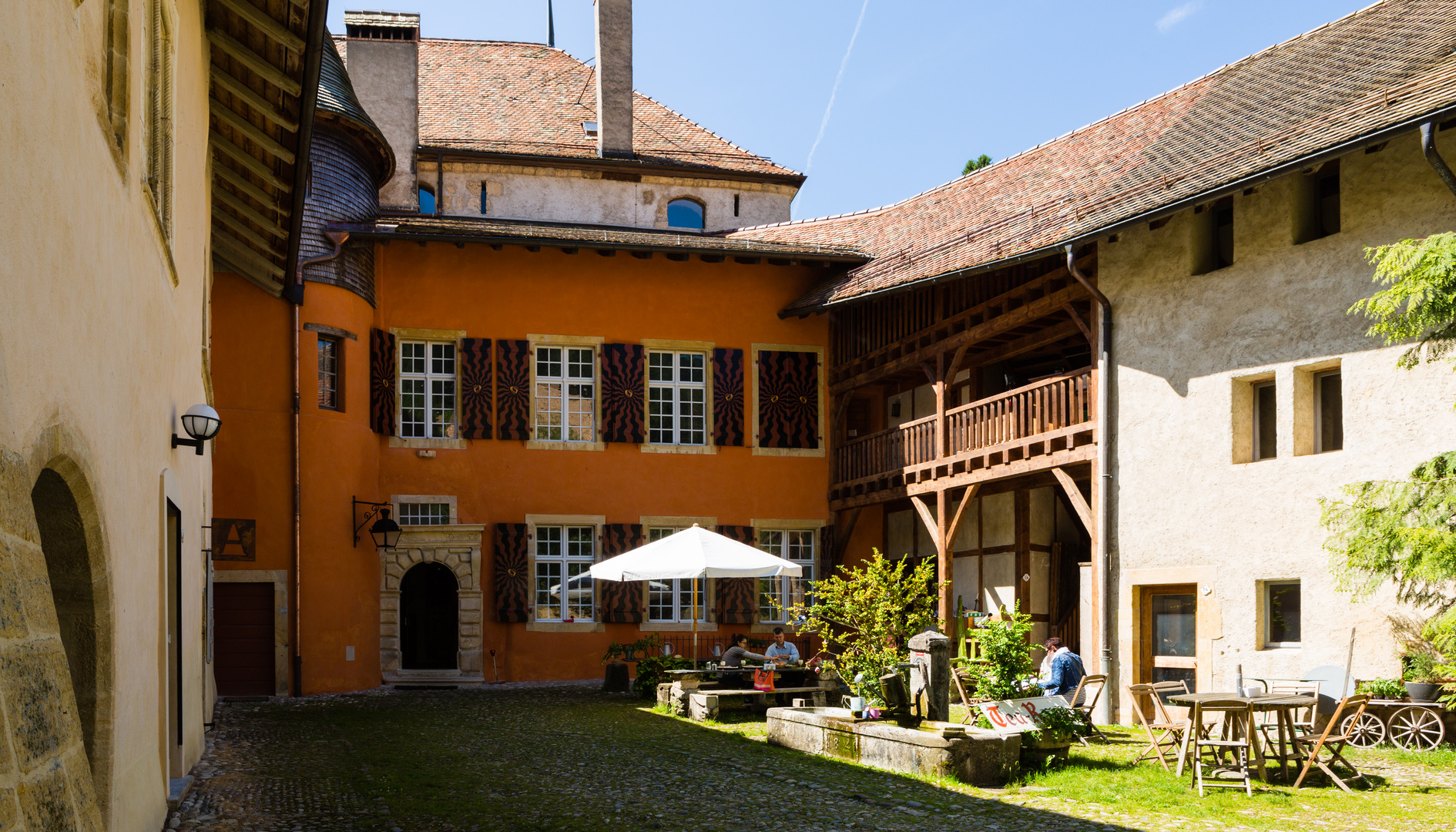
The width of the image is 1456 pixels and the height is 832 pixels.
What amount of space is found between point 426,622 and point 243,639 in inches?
144

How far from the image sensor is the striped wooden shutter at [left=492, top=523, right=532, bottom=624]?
19203mm

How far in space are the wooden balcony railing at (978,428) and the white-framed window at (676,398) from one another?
87.4 inches

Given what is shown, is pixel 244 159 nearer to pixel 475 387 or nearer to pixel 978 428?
pixel 475 387

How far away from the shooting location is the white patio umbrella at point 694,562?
1481 centimetres

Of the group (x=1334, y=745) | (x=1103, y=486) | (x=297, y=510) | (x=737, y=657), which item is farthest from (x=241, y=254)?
(x=1334, y=745)

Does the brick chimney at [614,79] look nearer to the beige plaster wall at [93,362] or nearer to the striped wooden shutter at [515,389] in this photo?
the striped wooden shutter at [515,389]

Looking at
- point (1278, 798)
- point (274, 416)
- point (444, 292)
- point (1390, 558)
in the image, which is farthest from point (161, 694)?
point (444, 292)

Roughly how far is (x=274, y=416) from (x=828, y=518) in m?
8.18

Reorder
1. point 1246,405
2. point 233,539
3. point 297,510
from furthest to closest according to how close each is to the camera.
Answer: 1. point 297,510
2. point 233,539
3. point 1246,405

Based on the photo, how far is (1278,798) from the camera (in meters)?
8.29

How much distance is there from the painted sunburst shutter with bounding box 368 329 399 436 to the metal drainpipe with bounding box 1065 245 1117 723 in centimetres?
988

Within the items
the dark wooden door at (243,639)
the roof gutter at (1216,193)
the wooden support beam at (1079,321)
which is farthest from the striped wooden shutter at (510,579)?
the wooden support beam at (1079,321)

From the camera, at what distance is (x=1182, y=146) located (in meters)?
14.4

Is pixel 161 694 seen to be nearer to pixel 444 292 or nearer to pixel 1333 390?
pixel 1333 390
